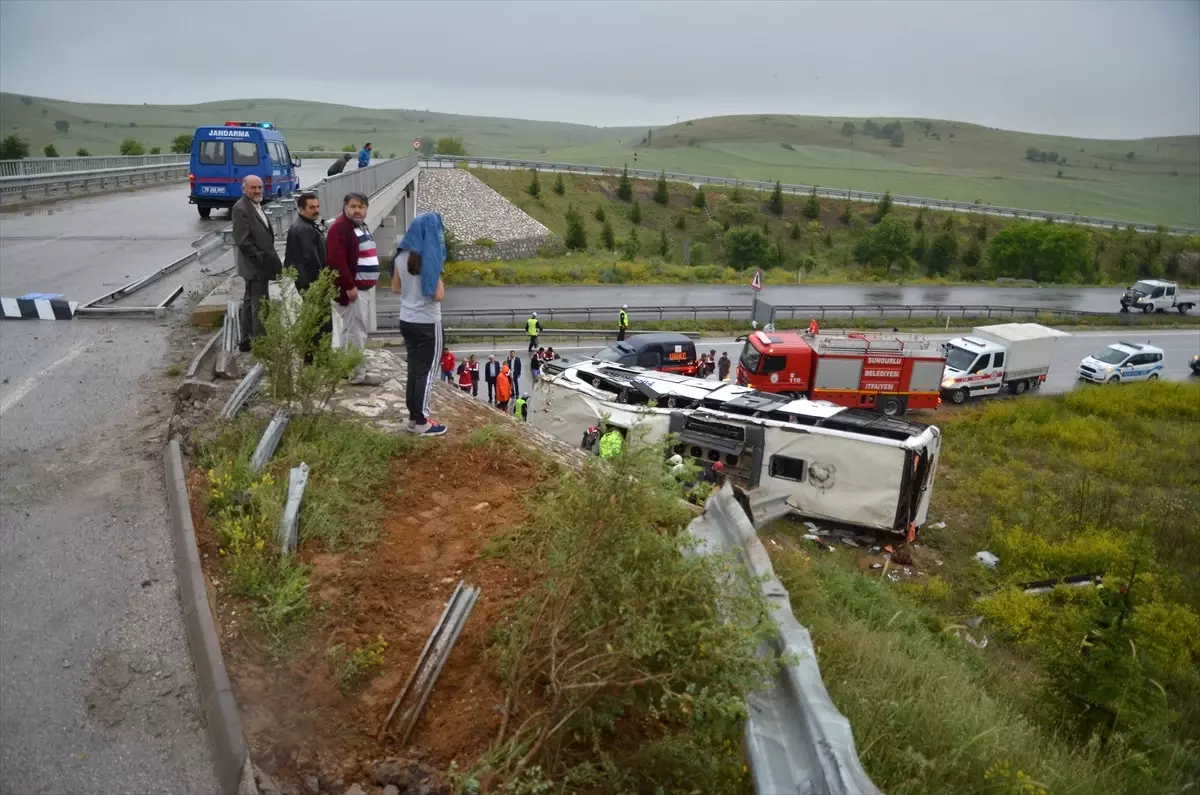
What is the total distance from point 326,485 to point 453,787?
2.99m

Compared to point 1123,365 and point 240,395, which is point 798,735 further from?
point 1123,365

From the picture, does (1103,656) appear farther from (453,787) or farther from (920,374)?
(920,374)

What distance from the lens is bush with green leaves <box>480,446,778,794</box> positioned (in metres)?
3.12

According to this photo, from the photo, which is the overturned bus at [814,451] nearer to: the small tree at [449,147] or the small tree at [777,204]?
the small tree at [777,204]

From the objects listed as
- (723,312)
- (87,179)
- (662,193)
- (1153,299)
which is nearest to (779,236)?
(662,193)

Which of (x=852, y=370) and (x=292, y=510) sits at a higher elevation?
(x=292, y=510)

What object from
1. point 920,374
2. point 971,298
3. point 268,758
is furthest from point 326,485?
point 971,298

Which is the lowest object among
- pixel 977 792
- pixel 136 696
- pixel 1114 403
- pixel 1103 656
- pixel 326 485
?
pixel 1114 403

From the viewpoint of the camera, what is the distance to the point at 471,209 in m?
61.7

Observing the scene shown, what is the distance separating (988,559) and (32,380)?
51.0ft

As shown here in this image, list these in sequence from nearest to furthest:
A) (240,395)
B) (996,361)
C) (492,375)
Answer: (240,395)
(492,375)
(996,361)

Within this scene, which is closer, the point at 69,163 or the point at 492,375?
the point at 492,375

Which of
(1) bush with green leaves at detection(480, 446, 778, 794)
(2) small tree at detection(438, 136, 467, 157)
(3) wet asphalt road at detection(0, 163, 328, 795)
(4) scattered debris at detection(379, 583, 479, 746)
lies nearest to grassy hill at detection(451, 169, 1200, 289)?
(2) small tree at detection(438, 136, 467, 157)

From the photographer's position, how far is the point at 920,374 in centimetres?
2541
